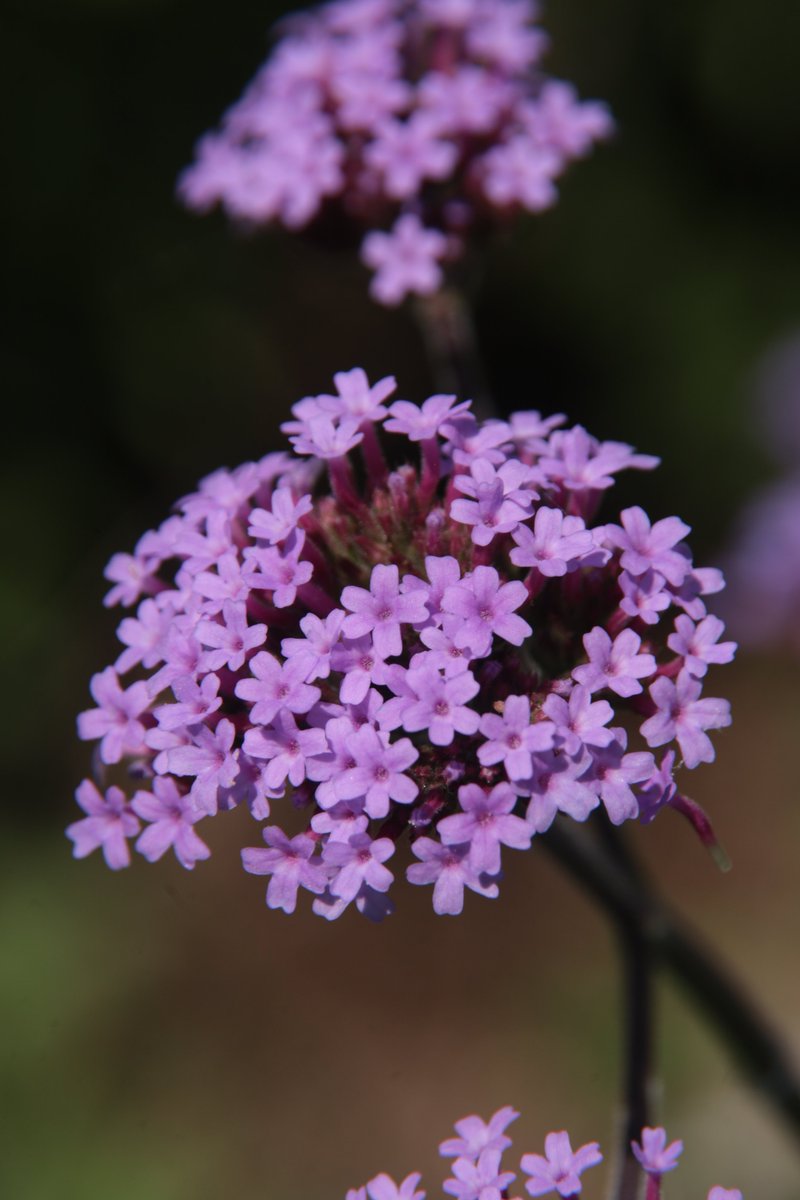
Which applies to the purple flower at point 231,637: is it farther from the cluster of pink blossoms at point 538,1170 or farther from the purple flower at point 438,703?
the cluster of pink blossoms at point 538,1170

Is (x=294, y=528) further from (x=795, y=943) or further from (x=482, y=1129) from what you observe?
(x=795, y=943)

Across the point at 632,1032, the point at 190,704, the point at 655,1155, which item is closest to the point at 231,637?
the point at 190,704

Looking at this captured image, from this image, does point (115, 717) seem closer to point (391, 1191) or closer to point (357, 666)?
point (357, 666)

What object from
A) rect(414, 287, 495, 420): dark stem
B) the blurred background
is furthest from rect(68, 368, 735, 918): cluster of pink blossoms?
the blurred background

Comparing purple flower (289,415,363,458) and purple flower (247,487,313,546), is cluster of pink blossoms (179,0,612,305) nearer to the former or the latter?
purple flower (289,415,363,458)

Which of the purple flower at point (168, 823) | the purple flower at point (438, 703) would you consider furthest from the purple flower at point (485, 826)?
the purple flower at point (168, 823)
